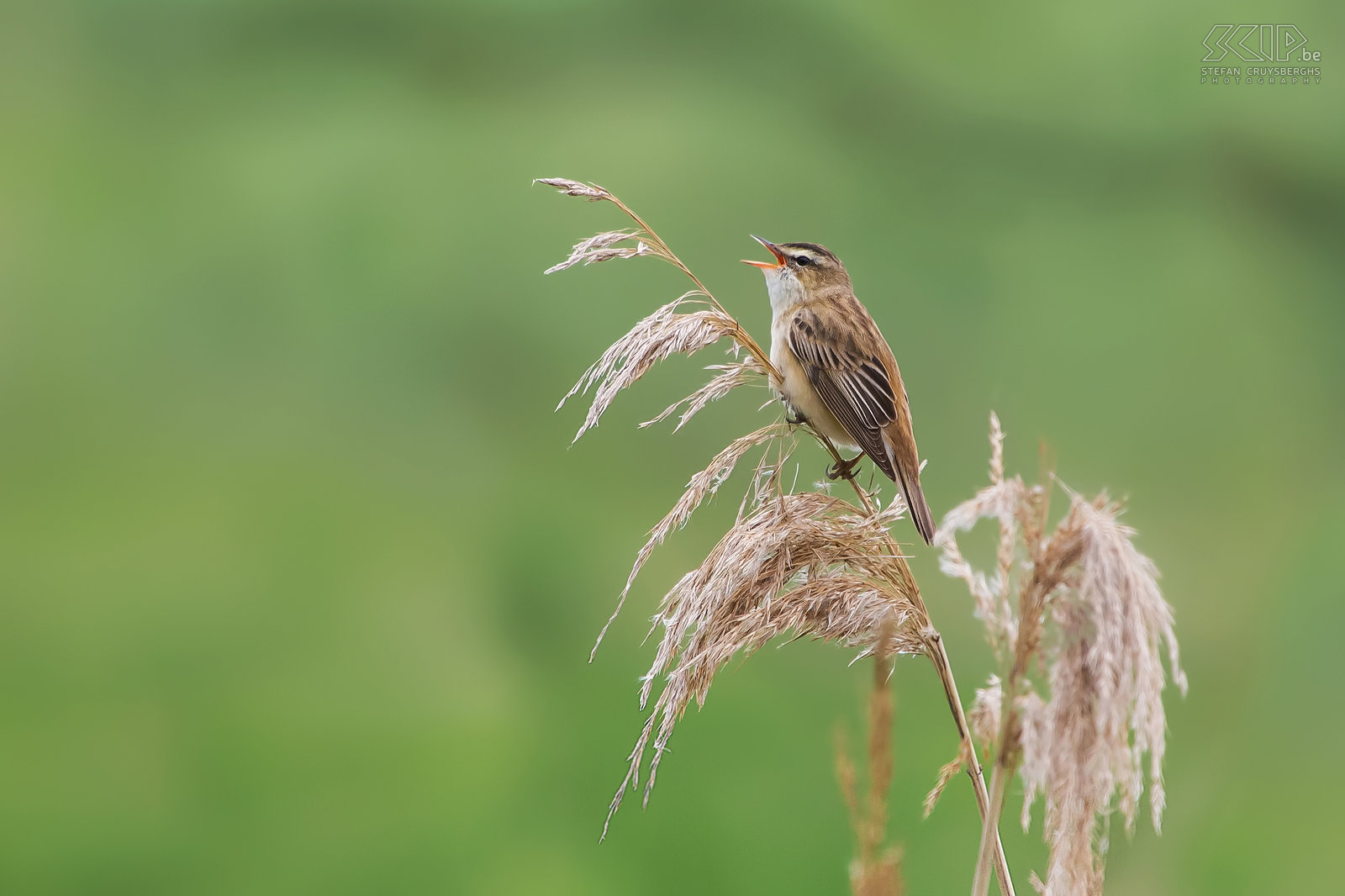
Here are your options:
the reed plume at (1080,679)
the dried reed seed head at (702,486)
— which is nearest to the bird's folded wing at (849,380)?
the dried reed seed head at (702,486)

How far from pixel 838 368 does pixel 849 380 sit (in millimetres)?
61

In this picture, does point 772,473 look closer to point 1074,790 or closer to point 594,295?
point 1074,790

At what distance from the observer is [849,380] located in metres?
2.61

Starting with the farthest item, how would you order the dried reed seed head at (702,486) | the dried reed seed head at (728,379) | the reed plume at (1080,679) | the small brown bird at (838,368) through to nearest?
the small brown bird at (838,368), the dried reed seed head at (728,379), the dried reed seed head at (702,486), the reed plume at (1080,679)

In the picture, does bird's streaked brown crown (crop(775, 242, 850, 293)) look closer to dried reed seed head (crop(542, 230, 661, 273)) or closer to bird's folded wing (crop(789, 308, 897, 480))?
bird's folded wing (crop(789, 308, 897, 480))

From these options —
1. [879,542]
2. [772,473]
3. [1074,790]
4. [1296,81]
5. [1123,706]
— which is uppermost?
[1296,81]

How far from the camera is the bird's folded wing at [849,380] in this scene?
2.50 m

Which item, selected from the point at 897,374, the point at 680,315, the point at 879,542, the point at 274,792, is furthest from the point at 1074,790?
the point at 274,792

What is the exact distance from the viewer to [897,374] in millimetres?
2695

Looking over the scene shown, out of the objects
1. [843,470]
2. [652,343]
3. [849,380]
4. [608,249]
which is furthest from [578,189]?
[843,470]

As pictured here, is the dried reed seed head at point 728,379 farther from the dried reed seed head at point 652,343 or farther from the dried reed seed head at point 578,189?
the dried reed seed head at point 578,189

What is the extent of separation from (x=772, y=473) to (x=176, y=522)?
3.78m

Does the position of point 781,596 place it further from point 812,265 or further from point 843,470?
point 812,265

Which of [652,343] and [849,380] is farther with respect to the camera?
[849,380]
